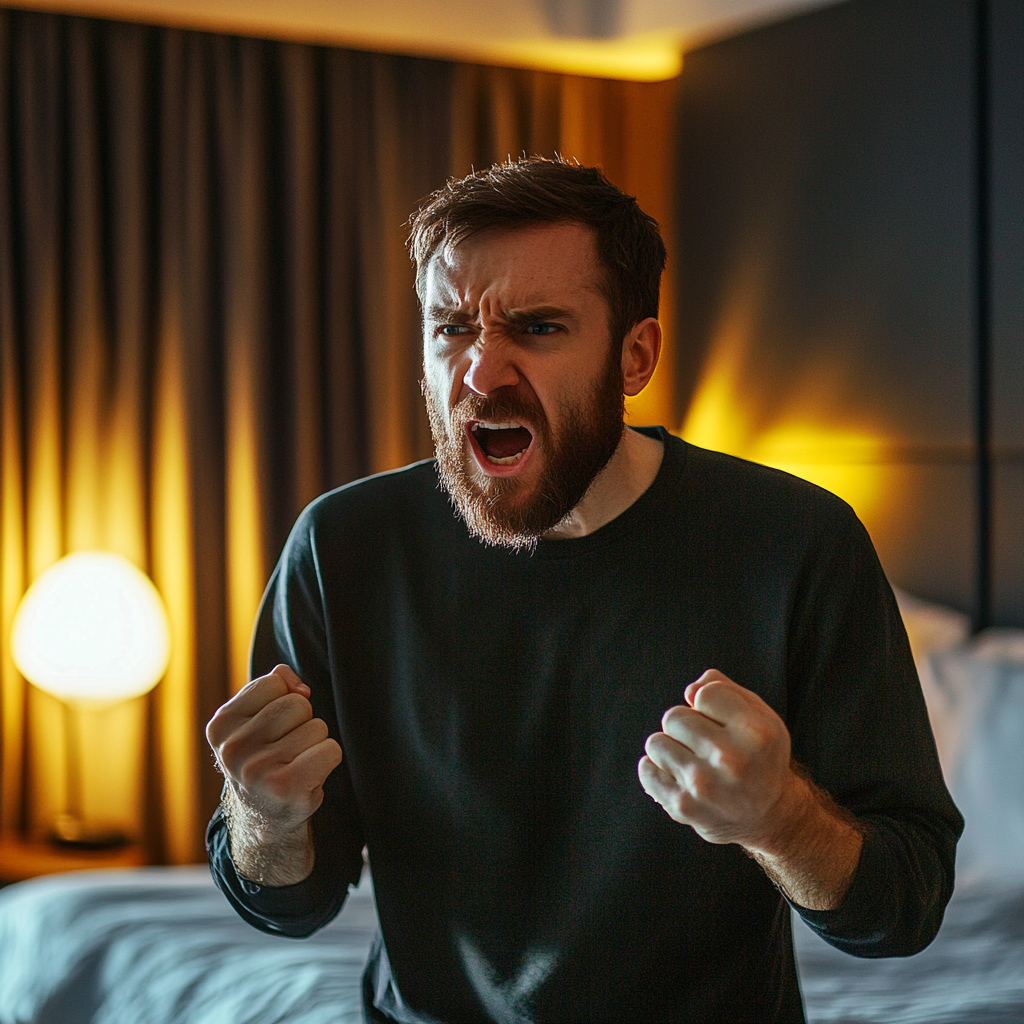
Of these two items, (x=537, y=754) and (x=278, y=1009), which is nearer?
(x=537, y=754)

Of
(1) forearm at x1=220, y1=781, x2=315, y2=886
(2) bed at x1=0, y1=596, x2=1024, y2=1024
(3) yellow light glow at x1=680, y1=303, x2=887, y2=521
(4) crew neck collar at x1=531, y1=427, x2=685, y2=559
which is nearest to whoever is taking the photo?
(1) forearm at x1=220, y1=781, x2=315, y2=886

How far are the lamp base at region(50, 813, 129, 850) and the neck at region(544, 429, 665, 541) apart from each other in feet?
6.57

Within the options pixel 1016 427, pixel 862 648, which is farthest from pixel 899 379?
pixel 862 648

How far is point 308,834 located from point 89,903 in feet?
3.37

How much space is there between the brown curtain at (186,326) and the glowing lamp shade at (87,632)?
22 cm

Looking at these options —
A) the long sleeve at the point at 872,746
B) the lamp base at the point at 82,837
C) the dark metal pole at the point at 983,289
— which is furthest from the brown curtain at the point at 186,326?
the long sleeve at the point at 872,746

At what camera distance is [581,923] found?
126 centimetres

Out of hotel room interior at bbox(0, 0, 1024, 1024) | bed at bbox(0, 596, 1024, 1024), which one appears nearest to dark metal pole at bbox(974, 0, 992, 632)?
hotel room interior at bbox(0, 0, 1024, 1024)

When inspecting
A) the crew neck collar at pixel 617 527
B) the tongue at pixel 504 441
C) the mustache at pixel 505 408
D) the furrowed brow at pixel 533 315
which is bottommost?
the crew neck collar at pixel 617 527

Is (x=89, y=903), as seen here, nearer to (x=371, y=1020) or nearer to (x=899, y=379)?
(x=371, y=1020)

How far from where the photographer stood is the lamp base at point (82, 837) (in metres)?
2.90

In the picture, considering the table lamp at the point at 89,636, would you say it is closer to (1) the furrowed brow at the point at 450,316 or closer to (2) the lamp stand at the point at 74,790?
(2) the lamp stand at the point at 74,790

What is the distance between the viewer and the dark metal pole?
276 cm

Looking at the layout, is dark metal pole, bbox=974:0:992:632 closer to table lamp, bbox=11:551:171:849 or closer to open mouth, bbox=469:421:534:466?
open mouth, bbox=469:421:534:466
